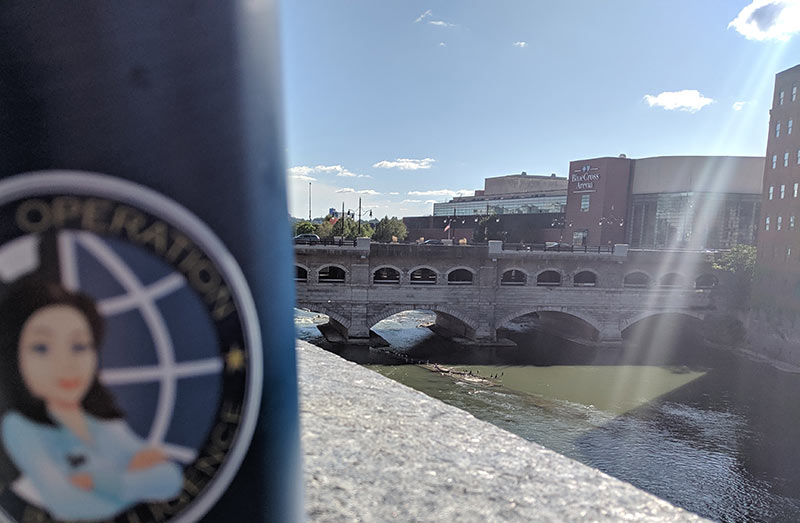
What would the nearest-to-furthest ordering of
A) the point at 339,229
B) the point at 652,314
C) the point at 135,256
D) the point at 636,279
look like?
the point at 135,256
the point at 652,314
the point at 636,279
the point at 339,229

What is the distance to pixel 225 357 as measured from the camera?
0.92 meters

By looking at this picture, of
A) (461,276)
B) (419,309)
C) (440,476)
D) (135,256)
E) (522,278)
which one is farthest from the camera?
(522,278)

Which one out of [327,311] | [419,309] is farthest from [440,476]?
[419,309]

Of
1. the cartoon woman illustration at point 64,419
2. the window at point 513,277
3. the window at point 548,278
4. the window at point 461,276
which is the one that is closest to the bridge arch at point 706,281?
the window at point 548,278

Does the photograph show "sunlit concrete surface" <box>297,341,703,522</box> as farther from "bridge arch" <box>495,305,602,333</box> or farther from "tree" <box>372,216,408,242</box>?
"tree" <box>372,216,408,242</box>

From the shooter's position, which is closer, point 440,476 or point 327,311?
point 440,476

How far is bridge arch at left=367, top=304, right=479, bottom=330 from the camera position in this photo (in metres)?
29.3

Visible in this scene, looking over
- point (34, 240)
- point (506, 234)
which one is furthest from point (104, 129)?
point (506, 234)

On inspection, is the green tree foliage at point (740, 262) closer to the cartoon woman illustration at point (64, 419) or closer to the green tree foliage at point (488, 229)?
the green tree foliage at point (488, 229)

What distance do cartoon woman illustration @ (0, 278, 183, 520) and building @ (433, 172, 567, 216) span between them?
232 ft

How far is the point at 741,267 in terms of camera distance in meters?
33.3

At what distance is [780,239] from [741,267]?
3.23 meters

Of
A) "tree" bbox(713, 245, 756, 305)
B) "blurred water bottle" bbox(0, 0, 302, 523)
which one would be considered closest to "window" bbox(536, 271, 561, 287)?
"tree" bbox(713, 245, 756, 305)

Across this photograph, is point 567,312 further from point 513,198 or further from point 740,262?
point 513,198
